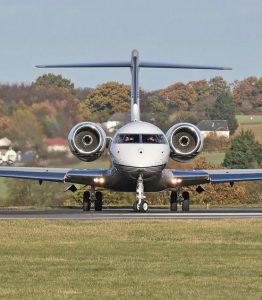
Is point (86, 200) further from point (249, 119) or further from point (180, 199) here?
point (249, 119)

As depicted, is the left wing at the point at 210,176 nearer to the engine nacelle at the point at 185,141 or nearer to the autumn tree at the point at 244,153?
the engine nacelle at the point at 185,141

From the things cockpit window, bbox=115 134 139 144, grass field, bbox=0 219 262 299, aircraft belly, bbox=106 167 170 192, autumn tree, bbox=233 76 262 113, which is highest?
autumn tree, bbox=233 76 262 113

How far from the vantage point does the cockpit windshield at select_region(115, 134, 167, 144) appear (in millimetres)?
36094

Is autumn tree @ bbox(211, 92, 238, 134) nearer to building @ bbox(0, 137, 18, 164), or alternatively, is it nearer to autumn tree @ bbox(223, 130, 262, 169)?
autumn tree @ bbox(223, 130, 262, 169)

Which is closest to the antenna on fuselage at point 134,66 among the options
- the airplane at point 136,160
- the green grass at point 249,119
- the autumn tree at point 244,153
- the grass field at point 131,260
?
the airplane at point 136,160

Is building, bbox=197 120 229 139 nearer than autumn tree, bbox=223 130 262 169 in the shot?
Yes

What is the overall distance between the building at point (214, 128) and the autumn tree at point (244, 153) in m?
1.06

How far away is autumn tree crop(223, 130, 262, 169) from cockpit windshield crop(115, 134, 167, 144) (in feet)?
109

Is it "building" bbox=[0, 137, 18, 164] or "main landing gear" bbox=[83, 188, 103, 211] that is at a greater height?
"building" bbox=[0, 137, 18, 164]

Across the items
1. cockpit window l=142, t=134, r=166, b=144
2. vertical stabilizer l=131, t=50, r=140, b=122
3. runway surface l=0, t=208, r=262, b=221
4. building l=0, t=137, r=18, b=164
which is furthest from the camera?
building l=0, t=137, r=18, b=164

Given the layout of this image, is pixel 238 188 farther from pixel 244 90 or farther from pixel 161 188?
pixel 244 90

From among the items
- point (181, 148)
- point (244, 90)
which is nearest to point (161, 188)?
point (181, 148)

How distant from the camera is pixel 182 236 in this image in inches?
923

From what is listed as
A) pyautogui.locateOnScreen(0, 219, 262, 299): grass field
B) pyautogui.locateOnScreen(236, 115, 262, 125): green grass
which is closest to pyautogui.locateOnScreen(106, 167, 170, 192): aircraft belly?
pyautogui.locateOnScreen(0, 219, 262, 299): grass field
